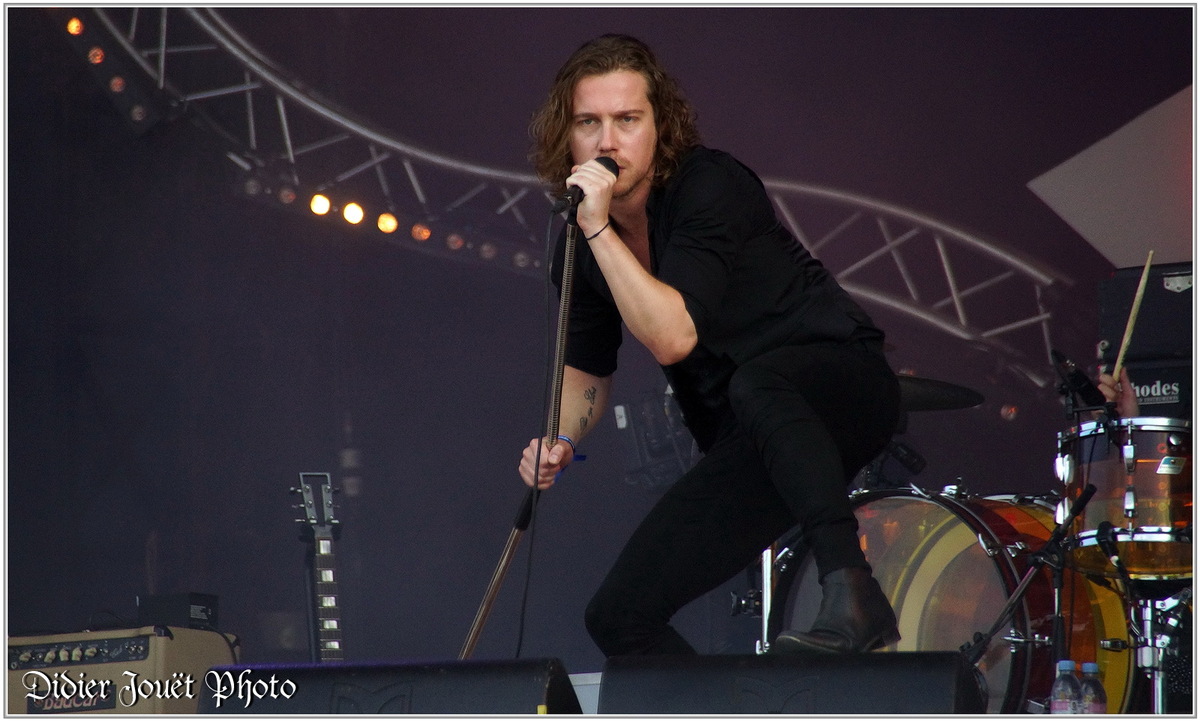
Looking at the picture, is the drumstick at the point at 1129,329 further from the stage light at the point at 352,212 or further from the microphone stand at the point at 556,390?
the stage light at the point at 352,212

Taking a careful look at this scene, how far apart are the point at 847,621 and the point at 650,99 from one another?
3.46 ft

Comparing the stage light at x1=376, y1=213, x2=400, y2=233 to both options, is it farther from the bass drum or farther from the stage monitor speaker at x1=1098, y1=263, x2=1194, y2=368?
the stage monitor speaker at x1=1098, y1=263, x2=1194, y2=368

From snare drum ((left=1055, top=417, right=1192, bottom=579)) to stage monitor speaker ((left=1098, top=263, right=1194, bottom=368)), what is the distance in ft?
2.02

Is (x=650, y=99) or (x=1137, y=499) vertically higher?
(x=650, y=99)

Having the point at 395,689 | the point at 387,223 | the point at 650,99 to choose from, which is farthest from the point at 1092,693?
the point at 387,223

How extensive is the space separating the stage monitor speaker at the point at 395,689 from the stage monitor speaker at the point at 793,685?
0.34 ft

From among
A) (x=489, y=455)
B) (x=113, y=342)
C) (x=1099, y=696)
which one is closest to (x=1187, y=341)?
(x=1099, y=696)

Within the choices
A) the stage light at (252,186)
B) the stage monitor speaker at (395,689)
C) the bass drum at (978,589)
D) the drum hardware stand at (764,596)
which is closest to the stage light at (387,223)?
the stage light at (252,186)

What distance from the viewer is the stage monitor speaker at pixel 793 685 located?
1666mm

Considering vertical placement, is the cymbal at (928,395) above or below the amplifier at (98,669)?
above

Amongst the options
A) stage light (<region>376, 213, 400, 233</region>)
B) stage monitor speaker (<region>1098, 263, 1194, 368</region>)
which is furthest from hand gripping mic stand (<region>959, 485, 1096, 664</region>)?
stage light (<region>376, 213, 400, 233</region>)

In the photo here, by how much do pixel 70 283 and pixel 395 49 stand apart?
1.67 metres

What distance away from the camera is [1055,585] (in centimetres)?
339

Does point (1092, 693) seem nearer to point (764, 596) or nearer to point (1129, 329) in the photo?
point (1129, 329)
